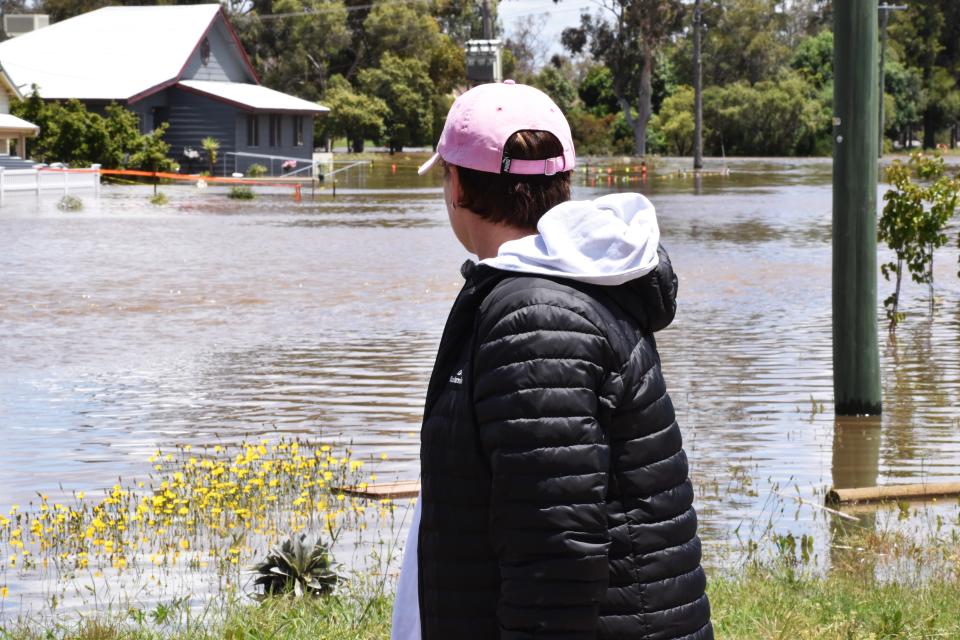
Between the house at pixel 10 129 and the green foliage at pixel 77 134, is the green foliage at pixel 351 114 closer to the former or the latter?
the green foliage at pixel 77 134

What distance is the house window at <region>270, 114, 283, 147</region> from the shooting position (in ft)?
201

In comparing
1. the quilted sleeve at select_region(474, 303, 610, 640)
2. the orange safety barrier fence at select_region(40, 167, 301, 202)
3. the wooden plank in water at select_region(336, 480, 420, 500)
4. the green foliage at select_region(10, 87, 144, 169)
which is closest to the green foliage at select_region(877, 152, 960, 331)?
the wooden plank in water at select_region(336, 480, 420, 500)

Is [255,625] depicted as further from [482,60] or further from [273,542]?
[482,60]

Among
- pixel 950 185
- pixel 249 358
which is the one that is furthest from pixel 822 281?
pixel 249 358

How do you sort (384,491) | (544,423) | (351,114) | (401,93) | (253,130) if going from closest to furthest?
(544,423)
(384,491)
(253,130)
(351,114)
(401,93)

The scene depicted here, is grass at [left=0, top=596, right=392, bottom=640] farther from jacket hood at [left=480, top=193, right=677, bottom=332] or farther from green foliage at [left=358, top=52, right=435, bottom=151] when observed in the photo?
green foliage at [left=358, top=52, right=435, bottom=151]

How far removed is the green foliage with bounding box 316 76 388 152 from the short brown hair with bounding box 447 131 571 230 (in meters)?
73.5

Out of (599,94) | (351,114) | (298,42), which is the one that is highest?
(298,42)

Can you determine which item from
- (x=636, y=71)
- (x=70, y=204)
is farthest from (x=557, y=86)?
(x=70, y=204)

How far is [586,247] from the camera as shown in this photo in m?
2.86

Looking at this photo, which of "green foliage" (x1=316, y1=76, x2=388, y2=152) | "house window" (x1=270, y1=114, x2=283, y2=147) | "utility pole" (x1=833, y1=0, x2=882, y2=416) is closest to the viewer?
"utility pole" (x1=833, y1=0, x2=882, y2=416)

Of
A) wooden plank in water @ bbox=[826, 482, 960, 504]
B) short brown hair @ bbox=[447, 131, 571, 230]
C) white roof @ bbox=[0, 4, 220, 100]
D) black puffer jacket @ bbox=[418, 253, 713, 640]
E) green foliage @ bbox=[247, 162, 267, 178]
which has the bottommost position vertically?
wooden plank in water @ bbox=[826, 482, 960, 504]

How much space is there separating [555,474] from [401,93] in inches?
3070

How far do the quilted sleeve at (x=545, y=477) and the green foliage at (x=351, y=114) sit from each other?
242ft
